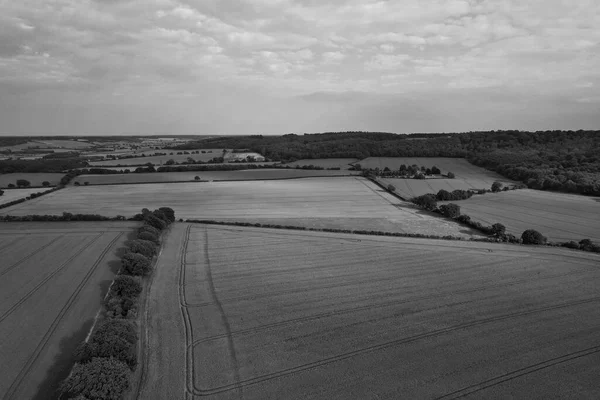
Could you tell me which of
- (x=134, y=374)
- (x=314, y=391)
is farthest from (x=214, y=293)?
(x=314, y=391)

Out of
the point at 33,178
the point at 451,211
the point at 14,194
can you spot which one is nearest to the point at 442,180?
the point at 451,211

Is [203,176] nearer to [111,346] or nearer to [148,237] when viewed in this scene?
[148,237]

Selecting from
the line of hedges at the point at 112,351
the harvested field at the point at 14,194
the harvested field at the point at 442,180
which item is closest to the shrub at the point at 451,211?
the harvested field at the point at 442,180

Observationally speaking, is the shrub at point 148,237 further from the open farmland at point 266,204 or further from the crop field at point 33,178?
Answer: the crop field at point 33,178

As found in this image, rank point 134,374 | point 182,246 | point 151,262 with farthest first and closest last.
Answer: point 182,246 → point 151,262 → point 134,374

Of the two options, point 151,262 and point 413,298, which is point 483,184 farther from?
point 151,262

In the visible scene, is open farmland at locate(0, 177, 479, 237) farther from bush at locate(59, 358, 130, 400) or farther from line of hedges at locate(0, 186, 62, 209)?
bush at locate(59, 358, 130, 400)

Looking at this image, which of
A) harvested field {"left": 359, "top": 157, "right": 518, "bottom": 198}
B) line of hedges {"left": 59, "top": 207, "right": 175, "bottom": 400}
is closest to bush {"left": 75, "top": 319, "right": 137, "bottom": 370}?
line of hedges {"left": 59, "top": 207, "right": 175, "bottom": 400}

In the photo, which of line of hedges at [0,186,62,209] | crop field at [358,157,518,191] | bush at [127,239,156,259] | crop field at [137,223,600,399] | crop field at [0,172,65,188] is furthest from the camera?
crop field at [0,172,65,188]
